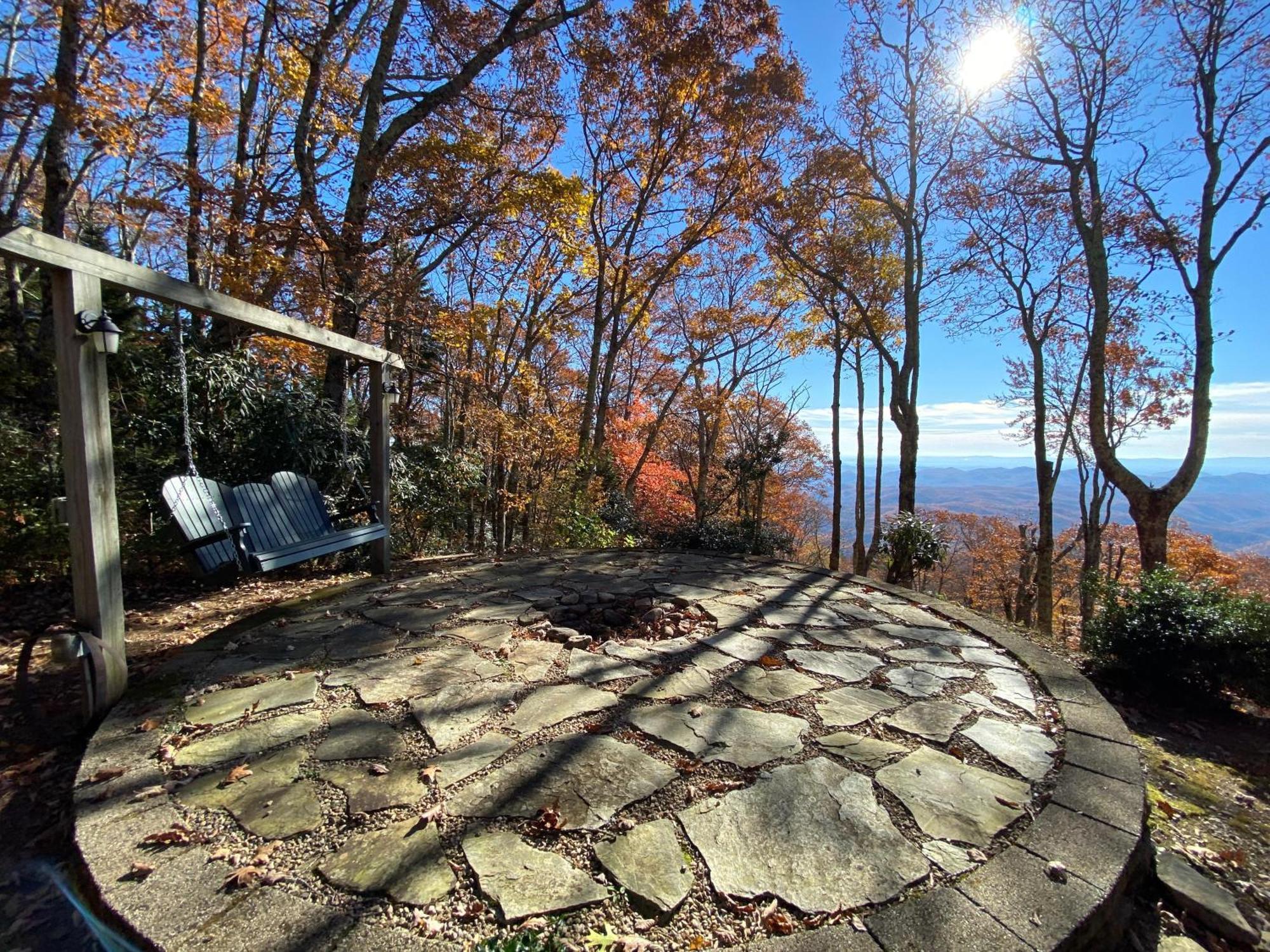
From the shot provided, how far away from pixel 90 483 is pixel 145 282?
2.82ft

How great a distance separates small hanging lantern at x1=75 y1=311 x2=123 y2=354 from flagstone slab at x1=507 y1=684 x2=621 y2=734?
2041 mm

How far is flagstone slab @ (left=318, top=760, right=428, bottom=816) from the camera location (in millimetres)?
1419

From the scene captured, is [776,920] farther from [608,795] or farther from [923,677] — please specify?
[923,677]

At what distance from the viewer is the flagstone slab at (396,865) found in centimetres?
114

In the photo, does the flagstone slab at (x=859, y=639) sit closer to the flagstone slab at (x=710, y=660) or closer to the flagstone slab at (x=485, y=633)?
the flagstone slab at (x=710, y=660)

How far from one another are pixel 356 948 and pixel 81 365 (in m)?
2.21

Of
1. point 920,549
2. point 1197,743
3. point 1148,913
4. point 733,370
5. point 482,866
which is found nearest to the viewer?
point 482,866

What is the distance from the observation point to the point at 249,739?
5.67ft

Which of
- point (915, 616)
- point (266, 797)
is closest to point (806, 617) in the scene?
point (915, 616)

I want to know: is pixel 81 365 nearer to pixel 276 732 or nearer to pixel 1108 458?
pixel 276 732

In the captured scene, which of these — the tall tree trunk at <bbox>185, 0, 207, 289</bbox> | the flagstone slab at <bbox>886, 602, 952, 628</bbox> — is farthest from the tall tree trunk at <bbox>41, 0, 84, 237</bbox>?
the flagstone slab at <bbox>886, 602, 952, 628</bbox>

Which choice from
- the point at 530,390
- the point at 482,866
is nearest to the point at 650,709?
the point at 482,866

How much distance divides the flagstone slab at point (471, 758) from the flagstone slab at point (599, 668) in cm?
53

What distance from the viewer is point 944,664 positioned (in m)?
2.51
